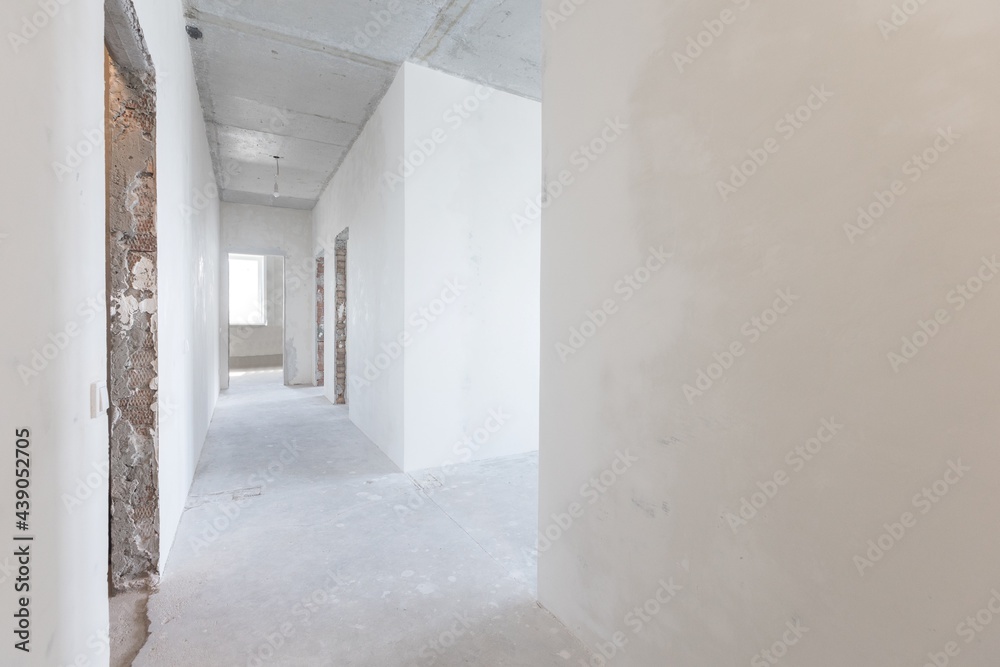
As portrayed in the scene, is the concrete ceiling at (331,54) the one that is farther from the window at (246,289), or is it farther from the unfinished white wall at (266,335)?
the window at (246,289)

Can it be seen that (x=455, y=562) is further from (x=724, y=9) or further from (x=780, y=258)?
(x=724, y=9)

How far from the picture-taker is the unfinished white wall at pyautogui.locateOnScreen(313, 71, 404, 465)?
389cm

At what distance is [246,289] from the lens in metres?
11.8

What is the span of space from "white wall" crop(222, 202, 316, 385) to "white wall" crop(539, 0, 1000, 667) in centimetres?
719

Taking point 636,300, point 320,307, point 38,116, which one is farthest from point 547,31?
point 320,307

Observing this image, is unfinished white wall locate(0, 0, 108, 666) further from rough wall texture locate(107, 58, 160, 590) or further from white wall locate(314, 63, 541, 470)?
white wall locate(314, 63, 541, 470)

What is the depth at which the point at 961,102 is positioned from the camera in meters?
0.87

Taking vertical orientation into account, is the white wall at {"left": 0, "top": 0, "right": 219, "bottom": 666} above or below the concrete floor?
above

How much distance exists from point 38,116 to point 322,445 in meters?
3.87

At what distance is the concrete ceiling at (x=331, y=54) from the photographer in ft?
9.96

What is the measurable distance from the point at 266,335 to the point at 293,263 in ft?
12.2

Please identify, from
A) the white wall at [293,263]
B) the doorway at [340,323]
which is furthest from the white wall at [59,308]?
the white wall at [293,263]

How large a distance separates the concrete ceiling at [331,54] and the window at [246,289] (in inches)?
282

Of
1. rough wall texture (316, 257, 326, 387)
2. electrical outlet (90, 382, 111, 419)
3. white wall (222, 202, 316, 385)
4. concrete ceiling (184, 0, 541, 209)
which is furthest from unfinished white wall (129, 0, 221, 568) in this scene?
white wall (222, 202, 316, 385)
